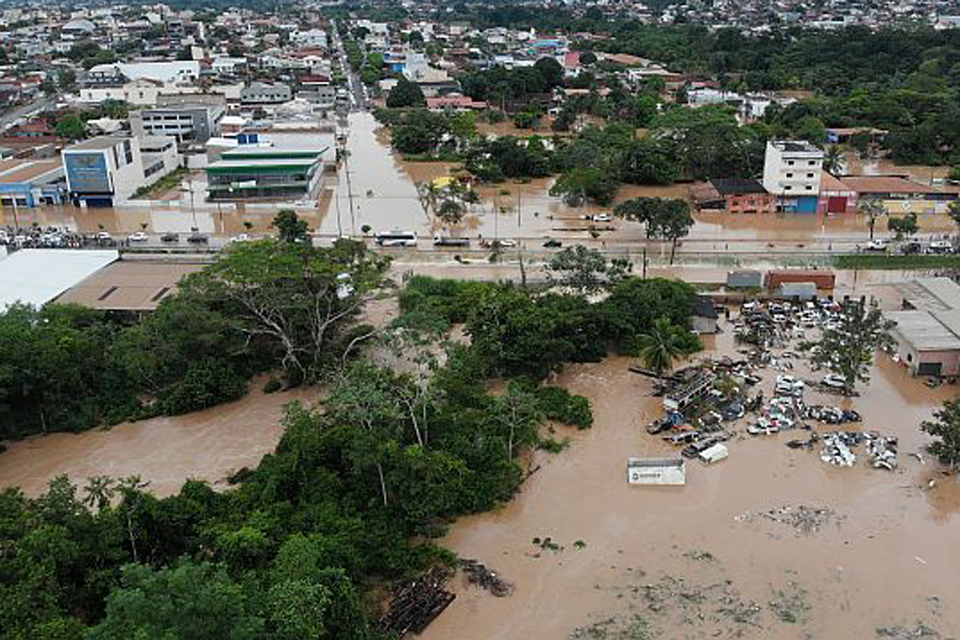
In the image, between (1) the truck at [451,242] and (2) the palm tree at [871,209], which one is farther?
(2) the palm tree at [871,209]

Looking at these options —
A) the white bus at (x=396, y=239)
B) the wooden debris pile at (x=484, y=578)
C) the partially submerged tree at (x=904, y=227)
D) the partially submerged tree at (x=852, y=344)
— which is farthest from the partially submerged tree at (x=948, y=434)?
the white bus at (x=396, y=239)

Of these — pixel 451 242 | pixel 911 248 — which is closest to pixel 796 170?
pixel 911 248

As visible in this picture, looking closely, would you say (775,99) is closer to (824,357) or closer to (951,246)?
(951,246)

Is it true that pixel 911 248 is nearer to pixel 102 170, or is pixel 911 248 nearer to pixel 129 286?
pixel 129 286

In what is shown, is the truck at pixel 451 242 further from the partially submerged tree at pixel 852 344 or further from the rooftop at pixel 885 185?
the rooftop at pixel 885 185

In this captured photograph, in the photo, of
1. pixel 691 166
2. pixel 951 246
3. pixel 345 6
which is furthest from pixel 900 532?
pixel 345 6

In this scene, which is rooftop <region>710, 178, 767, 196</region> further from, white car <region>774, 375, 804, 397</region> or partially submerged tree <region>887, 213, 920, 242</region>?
white car <region>774, 375, 804, 397</region>

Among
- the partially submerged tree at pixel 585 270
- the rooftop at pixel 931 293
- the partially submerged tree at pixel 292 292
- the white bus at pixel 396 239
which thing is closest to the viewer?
the partially submerged tree at pixel 292 292
